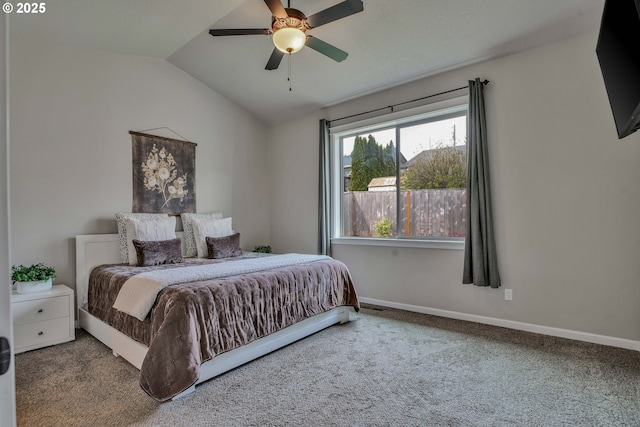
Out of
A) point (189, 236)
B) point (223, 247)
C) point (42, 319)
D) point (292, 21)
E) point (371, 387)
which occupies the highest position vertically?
point (292, 21)

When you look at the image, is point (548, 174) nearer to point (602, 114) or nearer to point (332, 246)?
point (602, 114)

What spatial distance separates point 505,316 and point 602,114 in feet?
6.69

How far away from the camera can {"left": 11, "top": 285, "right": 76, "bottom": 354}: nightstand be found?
2.86 m

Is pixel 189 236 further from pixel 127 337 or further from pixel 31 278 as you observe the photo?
pixel 127 337

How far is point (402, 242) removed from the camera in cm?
409

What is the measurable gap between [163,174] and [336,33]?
274cm

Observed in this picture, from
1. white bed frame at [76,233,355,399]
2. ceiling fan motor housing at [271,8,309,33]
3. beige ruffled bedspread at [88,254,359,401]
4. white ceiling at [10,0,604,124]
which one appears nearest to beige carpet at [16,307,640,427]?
white bed frame at [76,233,355,399]

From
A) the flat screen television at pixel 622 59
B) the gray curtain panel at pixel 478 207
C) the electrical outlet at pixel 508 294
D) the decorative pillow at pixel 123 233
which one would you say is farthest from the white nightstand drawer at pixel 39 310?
the flat screen television at pixel 622 59

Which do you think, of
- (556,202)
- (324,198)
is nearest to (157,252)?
(324,198)

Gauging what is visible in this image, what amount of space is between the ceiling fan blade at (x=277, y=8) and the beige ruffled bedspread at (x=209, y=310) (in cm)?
201

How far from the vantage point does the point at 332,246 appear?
486cm

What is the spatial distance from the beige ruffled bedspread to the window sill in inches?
36.9

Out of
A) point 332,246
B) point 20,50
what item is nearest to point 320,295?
point 332,246

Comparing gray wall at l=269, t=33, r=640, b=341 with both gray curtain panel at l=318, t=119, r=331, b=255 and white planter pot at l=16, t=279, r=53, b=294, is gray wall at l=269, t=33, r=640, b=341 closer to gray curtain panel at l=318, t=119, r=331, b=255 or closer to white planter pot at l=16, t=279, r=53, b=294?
gray curtain panel at l=318, t=119, r=331, b=255
